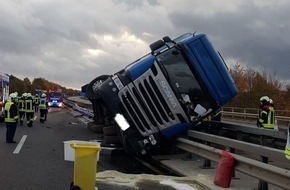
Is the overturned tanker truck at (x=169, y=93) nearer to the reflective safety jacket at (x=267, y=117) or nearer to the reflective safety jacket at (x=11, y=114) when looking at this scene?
the reflective safety jacket at (x=267, y=117)

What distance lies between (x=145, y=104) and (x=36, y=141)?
582 centimetres

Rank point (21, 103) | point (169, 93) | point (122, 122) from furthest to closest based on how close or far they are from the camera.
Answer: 1. point (21, 103)
2. point (122, 122)
3. point (169, 93)

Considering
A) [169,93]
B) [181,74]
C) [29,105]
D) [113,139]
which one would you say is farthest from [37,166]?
[29,105]

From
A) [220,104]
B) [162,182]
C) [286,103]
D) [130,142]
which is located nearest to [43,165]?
[130,142]

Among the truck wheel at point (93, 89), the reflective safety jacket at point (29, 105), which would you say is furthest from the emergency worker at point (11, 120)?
the reflective safety jacket at point (29, 105)

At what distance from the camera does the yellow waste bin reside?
19.5 feet

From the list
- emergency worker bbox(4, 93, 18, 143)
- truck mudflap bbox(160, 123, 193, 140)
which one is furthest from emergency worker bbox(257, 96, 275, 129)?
emergency worker bbox(4, 93, 18, 143)

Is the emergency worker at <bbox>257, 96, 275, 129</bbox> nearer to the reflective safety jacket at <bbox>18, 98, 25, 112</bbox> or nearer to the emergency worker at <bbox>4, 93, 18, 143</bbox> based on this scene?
the emergency worker at <bbox>4, 93, 18, 143</bbox>

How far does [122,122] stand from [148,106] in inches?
28.0

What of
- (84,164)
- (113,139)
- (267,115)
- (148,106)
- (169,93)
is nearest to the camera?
(84,164)

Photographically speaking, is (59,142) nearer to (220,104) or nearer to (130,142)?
(130,142)

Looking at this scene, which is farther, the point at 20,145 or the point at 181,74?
the point at 20,145

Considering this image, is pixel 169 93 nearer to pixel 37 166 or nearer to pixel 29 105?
pixel 37 166

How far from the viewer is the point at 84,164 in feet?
19.6
